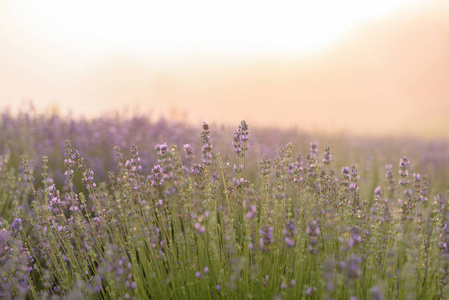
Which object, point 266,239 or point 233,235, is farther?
point 233,235

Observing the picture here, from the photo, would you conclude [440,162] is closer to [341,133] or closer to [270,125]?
[341,133]

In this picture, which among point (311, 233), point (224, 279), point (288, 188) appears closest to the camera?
point (311, 233)

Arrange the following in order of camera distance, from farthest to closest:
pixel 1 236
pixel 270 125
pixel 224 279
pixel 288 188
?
pixel 270 125
pixel 288 188
pixel 1 236
pixel 224 279

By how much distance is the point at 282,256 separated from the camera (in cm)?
331

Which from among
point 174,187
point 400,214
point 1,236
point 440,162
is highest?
point 174,187

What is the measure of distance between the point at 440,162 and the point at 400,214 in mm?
9556

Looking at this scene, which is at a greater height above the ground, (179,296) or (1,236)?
(1,236)

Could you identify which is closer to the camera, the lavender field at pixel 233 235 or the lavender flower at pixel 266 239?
the lavender flower at pixel 266 239

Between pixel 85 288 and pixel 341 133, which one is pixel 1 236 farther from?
pixel 341 133

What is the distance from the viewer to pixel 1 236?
321 centimetres

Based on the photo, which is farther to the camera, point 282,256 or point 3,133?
point 3,133

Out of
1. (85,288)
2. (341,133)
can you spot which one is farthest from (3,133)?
(341,133)

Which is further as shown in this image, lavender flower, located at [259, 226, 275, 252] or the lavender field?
the lavender field

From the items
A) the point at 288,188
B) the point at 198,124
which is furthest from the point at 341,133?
the point at 288,188
